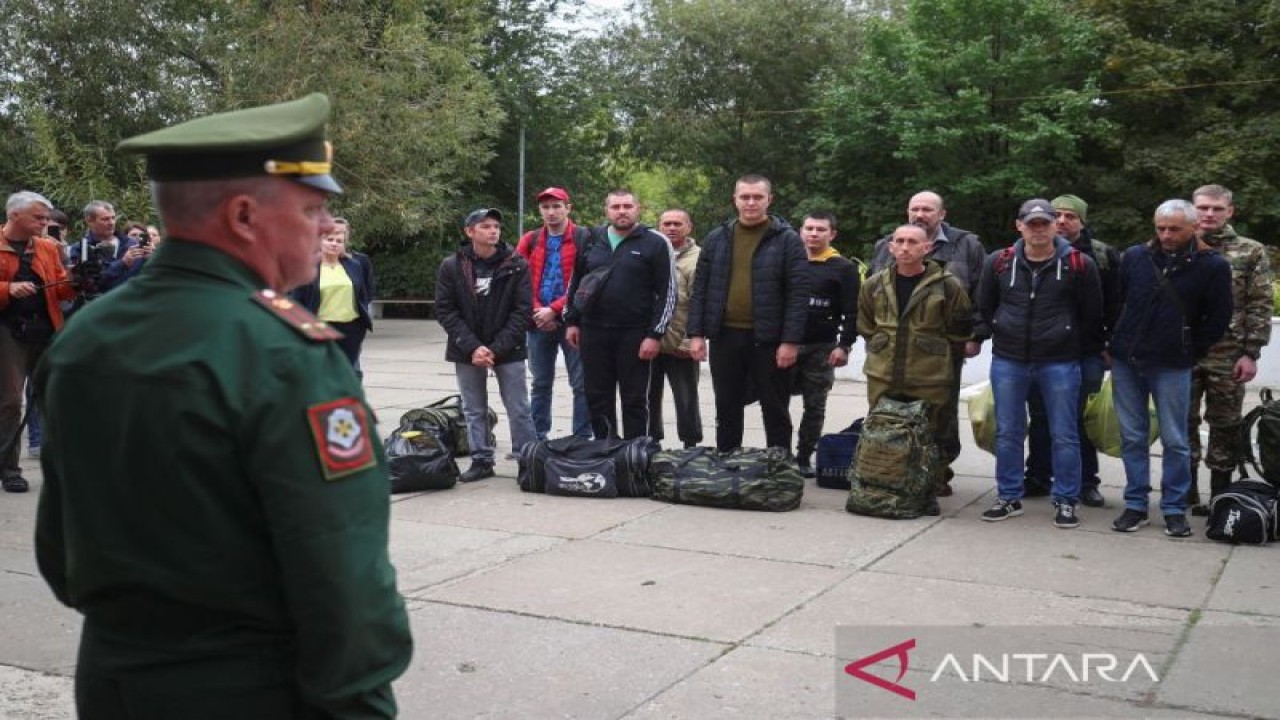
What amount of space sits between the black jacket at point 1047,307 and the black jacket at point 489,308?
10.7ft

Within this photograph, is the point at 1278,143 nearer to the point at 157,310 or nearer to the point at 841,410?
the point at 841,410

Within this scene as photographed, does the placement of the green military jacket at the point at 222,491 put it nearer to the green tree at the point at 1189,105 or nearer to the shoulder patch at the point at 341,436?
the shoulder patch at the point at 341,436

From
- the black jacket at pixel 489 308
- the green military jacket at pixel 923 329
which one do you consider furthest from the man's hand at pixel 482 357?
the green military jacket at pixel 923 329

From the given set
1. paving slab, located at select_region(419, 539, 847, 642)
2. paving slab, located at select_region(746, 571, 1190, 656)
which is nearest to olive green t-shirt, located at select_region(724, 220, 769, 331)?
paving slab, located at select_region(419, 539, 847, 642)

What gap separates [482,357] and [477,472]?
837 millimetres

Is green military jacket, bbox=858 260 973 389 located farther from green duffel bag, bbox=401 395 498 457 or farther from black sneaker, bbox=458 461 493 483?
green duffel bag, bbox=401 395 498 457

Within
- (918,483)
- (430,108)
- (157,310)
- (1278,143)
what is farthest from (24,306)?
(1278,143)

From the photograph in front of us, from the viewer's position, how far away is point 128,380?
199 cm

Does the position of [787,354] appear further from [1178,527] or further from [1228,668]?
[1228,668]

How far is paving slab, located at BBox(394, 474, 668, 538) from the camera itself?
7.71m

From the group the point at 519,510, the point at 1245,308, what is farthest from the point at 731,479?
the point at 1245,308

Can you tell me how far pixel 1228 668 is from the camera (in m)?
5.08

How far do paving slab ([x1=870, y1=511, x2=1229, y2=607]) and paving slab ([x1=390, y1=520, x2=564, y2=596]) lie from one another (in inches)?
76.1

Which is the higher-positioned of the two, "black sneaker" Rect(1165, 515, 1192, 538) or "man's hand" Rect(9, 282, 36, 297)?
"man's hand" Rect(9, 282, 36, 297)
